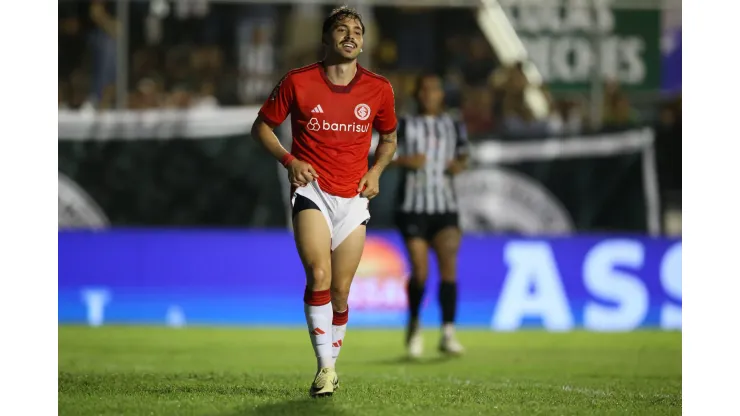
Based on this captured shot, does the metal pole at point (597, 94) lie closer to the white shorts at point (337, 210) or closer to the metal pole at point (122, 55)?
the metal pole at point (122, 55)

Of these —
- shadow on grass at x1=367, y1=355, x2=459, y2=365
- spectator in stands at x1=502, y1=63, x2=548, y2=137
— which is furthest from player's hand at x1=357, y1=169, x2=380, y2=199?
spectator in stands at x1=502, y1=63, x2=548, y2=137

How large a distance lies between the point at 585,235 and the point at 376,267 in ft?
7.72

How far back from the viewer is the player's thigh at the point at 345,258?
719 cm

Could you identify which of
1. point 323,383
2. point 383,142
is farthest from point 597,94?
point 323,383

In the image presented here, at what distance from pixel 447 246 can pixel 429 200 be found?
1.33ft

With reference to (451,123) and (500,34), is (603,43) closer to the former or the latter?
(500,34)

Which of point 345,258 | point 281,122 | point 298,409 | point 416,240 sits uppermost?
point 281,122

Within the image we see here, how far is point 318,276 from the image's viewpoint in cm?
697

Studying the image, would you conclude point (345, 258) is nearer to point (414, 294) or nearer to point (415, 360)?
point (415, 360)

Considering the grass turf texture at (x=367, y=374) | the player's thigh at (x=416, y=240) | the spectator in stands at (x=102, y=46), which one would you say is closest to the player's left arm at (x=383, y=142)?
the grass turf texture at (x=367, y=374)

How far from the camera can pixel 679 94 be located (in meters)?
14.1

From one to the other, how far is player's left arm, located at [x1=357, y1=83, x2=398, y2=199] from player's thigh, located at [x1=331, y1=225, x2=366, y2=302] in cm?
23

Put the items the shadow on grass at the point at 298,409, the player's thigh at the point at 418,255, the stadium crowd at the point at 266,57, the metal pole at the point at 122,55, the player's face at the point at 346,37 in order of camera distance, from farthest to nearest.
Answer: the stadium crowd at the point at 266,57
the metal pole at the point at 122,55
the player's thigh at the point at 418,255
the player's face at the point at 346,37
the shadow on grass at the point at 298,409
